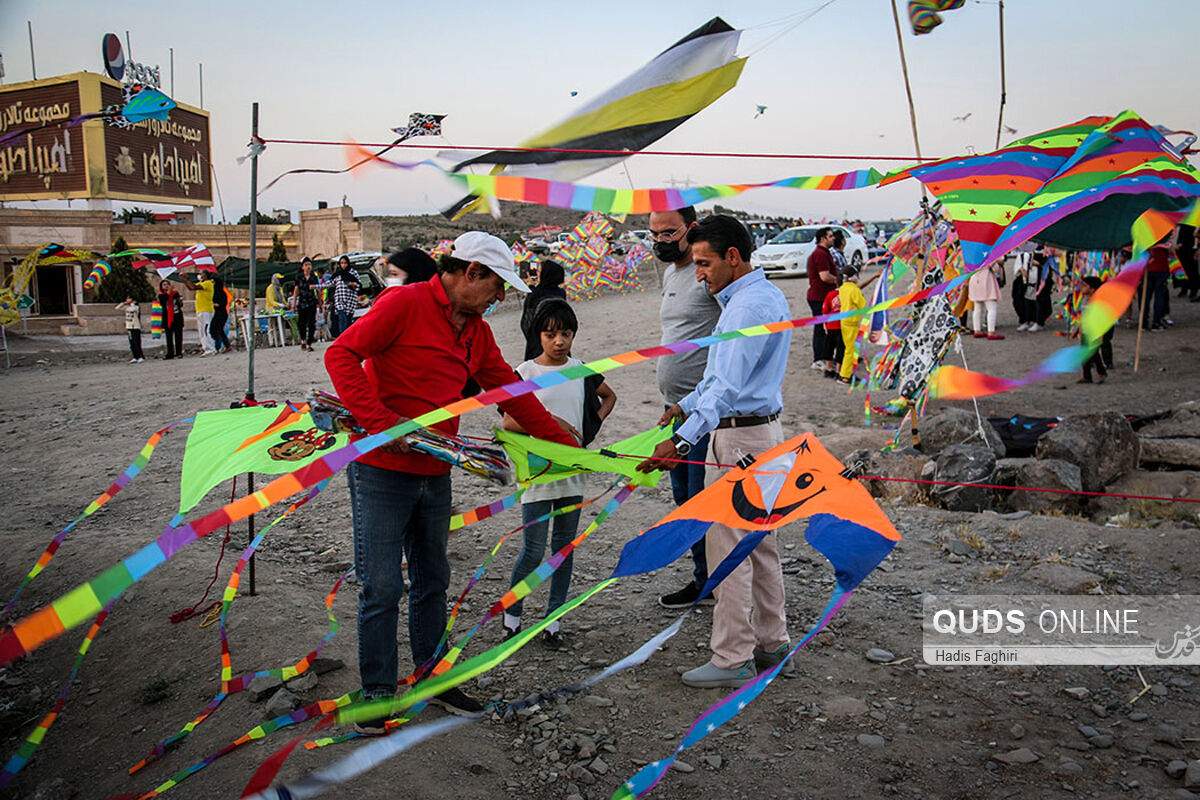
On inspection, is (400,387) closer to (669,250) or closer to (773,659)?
(669,250)

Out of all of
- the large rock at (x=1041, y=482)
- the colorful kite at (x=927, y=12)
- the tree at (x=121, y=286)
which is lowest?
the large rock at (x=1041, y=482)

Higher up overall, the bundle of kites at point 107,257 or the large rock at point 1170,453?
the bundle of kites at point 107,257

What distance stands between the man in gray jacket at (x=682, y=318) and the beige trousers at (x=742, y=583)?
1.63 ft

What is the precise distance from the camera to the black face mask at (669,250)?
399cm

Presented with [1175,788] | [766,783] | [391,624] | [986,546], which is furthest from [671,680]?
[986,546]

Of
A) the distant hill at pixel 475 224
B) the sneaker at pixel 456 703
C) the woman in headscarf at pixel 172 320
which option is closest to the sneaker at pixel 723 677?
the sneaker at pixel 456 703

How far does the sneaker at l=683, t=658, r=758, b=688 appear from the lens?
11.2 ft

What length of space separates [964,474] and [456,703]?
4.47 m

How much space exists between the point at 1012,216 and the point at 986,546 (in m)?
2.24

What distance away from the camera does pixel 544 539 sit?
373cm

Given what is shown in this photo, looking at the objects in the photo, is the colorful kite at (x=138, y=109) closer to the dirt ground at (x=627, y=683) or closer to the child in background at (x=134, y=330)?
the dirt ground at (x=627, y=683)

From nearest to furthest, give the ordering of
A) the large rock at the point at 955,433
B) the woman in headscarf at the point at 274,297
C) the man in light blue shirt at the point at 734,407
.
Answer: the man in light blue shirt at the point at 734,407 → the large rock at the point at 955,433 → the woman in headscarf at the point at 274,297

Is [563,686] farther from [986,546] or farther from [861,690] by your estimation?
[986,546]

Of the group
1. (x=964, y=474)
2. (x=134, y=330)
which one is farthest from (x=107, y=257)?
(x=964, y=474)
